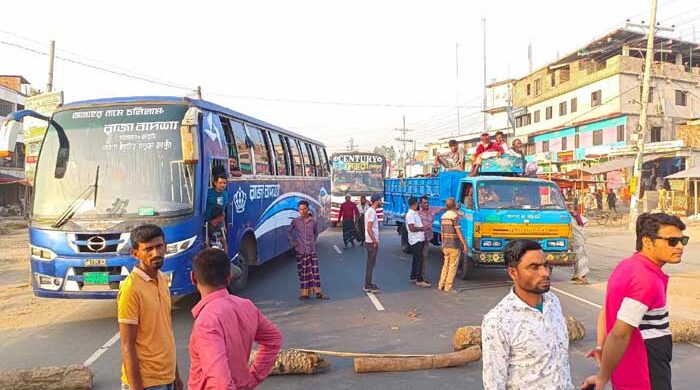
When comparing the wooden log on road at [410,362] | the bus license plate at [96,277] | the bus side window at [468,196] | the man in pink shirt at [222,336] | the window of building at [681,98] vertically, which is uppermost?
the window of building at [681,98]

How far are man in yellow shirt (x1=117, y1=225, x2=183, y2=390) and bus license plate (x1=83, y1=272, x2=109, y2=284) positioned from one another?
416 cm

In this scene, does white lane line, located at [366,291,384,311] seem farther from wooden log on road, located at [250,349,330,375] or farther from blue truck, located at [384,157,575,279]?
wooden log on road, located at [250,349,330,375]

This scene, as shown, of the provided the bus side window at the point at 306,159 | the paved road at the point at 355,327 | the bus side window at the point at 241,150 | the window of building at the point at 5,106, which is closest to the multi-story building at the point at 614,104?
the bus side window at the point at 306,159

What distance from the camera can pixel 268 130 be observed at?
39.1ft

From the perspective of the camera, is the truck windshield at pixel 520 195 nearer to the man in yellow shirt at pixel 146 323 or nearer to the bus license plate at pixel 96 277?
the bus license plate at pixel 96 277

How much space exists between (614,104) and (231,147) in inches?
1322

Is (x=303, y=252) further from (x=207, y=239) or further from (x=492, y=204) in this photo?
(x=492, y=204)

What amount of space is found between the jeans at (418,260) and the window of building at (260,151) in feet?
11.1

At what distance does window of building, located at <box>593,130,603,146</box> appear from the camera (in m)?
37.7

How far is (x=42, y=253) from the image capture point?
7.20 m

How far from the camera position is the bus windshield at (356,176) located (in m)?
23.8

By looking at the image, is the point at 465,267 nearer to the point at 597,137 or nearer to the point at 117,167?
the point at 117,167

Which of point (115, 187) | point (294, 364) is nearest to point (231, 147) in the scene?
point (115, 187)

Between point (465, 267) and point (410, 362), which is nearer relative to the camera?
point (410, 362)
